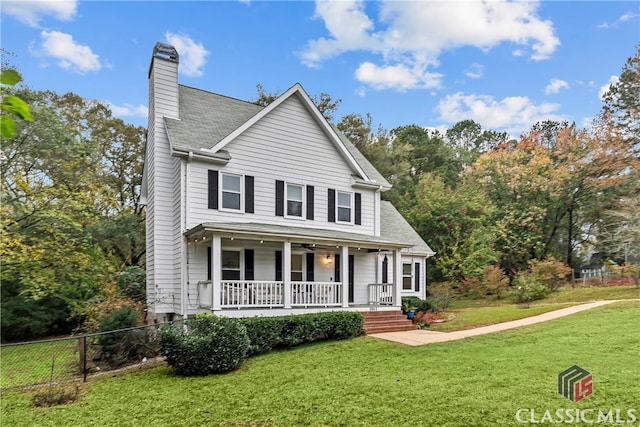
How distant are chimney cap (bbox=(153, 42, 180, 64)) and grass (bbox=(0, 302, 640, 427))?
1058 cm

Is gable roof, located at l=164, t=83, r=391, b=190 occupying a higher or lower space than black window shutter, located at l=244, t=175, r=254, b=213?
higher

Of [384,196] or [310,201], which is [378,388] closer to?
[310,201]

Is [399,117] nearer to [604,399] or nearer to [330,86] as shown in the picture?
[330,86]

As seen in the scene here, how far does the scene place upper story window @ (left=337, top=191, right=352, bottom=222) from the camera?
51.2 feet

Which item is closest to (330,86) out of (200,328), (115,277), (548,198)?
(548,198)

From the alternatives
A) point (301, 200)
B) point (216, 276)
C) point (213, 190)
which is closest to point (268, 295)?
point (216, 276)

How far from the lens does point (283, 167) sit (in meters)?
14.4

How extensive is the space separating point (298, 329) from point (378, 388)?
4.42m

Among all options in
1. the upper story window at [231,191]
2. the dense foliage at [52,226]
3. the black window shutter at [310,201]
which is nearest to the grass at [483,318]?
the black window shutter at [310,201]

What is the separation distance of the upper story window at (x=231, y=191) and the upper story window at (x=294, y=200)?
74.5 inches

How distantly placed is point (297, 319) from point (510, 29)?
12.9m

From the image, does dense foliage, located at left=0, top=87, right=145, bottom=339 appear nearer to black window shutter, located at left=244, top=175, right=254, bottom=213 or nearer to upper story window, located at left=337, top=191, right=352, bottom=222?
black window shutter, located at left=244, top=175, right=254, bottom=213

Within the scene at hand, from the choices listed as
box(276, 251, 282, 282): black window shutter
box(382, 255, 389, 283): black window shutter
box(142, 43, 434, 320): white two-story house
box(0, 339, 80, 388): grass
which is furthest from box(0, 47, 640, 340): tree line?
box(382, 255, 389, 283): black window shutter

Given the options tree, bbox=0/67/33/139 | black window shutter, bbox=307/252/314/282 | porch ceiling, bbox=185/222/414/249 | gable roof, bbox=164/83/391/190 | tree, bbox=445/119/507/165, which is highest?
tree, bbox=445/119/507/165
